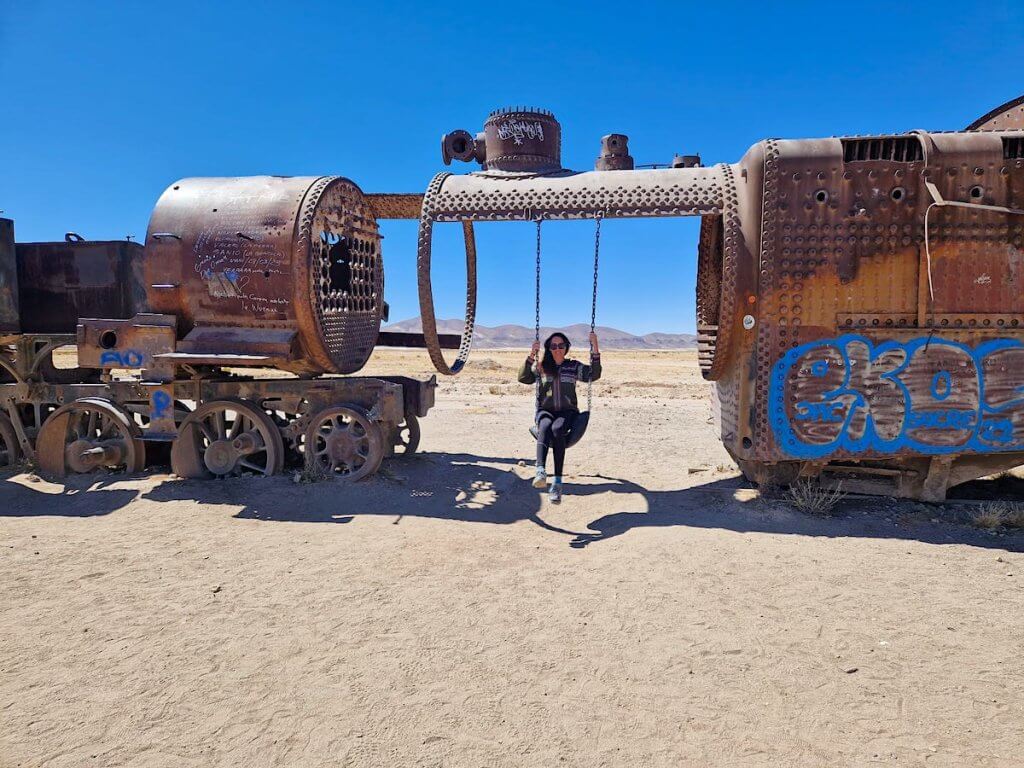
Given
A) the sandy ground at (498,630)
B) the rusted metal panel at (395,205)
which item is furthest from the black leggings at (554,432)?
the rusted metal panel at (395,205)

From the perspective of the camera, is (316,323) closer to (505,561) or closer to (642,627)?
(505,561)

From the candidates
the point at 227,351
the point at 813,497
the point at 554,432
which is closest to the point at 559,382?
the point at 554,432

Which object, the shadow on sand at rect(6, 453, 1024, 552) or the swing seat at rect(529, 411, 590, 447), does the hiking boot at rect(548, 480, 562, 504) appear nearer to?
the shadow on sand at rect(6, 453, 1024, 552)

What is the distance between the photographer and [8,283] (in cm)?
870

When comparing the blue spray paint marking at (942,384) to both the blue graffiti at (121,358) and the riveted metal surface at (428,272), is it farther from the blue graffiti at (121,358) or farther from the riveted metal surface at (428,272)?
the blue graffiti at (121,358)

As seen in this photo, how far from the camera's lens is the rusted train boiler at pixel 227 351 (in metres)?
7.80

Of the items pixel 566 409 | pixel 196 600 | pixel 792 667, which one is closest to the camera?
pixel 792 667

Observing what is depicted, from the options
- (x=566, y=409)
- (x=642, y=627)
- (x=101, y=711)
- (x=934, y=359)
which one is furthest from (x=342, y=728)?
(x=934, y=359)

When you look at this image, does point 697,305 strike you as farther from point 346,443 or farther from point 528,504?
point 346,443

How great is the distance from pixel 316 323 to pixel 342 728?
17.6 feet

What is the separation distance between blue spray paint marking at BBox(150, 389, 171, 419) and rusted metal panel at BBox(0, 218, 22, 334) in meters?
2.55

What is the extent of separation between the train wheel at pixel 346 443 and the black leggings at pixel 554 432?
83.6 inches

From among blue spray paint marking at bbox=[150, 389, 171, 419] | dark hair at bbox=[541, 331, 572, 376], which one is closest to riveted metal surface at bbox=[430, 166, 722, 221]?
dark hair at bbox=[541, 331, 572, 376]

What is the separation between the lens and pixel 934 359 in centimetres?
656
